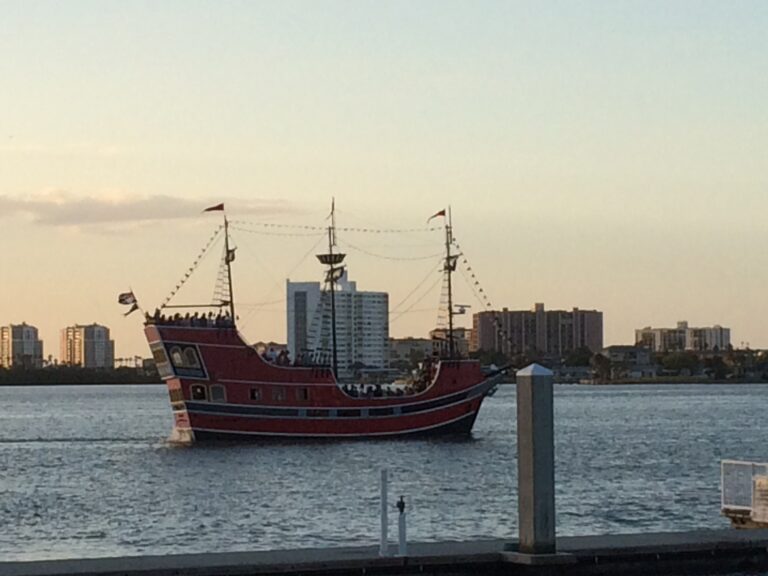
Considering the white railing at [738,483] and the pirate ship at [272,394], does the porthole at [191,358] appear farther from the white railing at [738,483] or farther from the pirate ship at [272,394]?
the white railing at [738,483]

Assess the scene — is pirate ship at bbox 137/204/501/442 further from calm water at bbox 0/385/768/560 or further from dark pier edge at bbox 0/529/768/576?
dark pier edge at bbox 0/529/768/576

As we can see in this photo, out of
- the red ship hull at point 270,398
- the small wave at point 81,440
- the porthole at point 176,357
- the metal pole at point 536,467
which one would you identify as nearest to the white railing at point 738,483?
the metal pole at point 536,467

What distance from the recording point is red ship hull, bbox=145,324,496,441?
238ft

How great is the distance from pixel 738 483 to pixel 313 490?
24594mm

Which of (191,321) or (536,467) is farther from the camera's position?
(191,321)

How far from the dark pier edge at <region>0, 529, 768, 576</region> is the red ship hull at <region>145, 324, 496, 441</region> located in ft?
164

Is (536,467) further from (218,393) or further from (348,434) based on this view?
(348,434)

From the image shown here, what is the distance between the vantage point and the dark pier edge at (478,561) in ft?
68.1

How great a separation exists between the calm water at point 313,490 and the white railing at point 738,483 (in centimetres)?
779

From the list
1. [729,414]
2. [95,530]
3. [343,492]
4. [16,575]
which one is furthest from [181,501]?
[729,414]

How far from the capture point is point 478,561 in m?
21.7

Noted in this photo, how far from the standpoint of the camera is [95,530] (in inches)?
1613

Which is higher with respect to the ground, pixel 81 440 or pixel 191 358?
pixel 191 358

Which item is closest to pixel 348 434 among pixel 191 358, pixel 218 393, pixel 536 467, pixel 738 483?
pixel 218 393
